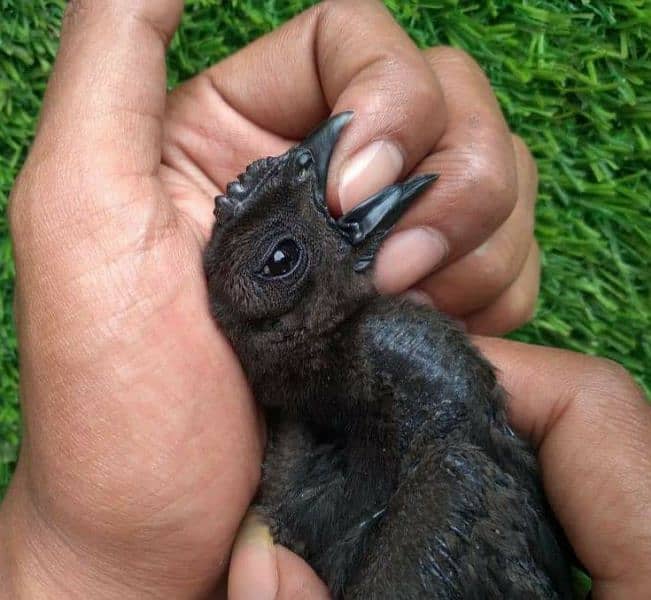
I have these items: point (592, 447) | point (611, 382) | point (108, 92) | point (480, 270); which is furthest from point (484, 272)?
point (108, 92)

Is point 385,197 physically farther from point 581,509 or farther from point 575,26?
point 575,26

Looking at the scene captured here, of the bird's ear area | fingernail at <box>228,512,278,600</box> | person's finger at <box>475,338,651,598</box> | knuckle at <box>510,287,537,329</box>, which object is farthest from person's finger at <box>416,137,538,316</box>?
fingernail at <box>228,512,278,600</box>

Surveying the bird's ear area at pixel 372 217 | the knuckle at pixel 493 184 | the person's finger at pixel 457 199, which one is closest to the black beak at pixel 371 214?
the bird's ear area at pixel 372 217

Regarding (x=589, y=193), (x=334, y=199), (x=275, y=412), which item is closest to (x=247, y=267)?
(x=334, y=199)

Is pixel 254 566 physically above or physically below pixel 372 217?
below

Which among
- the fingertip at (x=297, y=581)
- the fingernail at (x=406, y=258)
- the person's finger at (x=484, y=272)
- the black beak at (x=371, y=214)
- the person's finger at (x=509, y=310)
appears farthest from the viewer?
the person's finger at (x=509, y=310)

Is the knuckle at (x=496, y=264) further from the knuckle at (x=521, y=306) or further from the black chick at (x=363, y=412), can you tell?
the black chick at (x=363, y=412)

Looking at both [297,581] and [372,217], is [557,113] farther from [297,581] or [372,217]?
[297,581]
